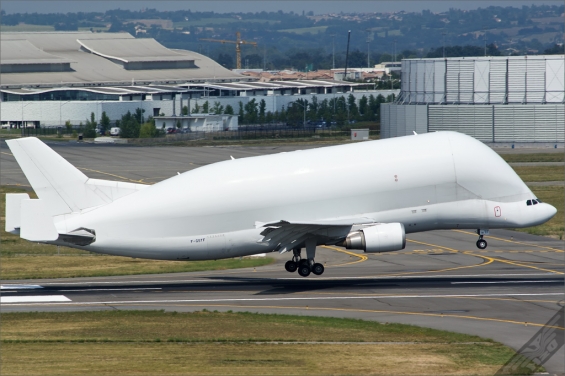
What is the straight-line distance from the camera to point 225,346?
35969mm

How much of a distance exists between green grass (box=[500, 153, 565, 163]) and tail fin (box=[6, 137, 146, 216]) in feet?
278

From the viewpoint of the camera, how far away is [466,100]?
148875 millimetres

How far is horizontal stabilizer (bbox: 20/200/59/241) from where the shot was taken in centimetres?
4595

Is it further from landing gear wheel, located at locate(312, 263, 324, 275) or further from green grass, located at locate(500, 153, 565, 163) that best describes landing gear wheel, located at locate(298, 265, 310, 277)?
green grass, located at locate(500, 153, 565, 163)

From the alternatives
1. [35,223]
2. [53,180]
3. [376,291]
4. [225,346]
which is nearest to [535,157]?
[376,291]

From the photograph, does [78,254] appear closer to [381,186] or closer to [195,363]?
[381,186]

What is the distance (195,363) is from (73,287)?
20.8 meters

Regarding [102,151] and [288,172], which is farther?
[102,151]

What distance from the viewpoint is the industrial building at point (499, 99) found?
144m

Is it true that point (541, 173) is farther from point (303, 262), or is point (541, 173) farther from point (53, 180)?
point (53, 180)

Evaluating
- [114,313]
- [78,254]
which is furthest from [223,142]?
[114,313]

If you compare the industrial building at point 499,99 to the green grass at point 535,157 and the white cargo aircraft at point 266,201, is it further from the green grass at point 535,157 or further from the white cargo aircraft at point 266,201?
the white cargo aircraft at point 266,201

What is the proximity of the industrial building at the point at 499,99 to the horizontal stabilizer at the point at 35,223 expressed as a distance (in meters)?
110

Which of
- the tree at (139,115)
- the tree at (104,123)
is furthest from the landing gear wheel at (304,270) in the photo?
the tree at (139,115)
